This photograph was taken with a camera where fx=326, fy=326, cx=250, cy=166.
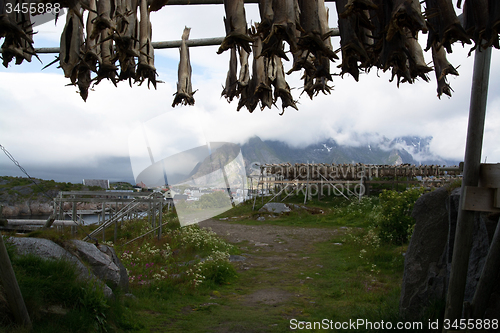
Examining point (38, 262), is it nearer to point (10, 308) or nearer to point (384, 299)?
point (10, 308)

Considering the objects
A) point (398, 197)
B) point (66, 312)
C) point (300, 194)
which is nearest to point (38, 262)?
point (66, 312)

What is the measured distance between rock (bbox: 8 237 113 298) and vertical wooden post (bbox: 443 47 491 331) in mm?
4375

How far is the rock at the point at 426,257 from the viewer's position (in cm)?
409

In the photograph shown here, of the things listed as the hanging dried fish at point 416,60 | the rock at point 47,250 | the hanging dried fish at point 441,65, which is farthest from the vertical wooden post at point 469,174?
the rock at point 47,250

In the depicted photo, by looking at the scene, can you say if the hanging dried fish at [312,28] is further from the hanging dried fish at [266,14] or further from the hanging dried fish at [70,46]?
the hanging dried fish at [70,46]

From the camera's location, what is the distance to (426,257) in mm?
4285

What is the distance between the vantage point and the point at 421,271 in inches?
167

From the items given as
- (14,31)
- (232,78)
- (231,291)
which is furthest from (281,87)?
(231,291)

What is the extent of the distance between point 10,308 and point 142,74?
3063 mm

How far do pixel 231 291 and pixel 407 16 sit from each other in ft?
21.3

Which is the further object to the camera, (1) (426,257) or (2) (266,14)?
(1) (426,257)

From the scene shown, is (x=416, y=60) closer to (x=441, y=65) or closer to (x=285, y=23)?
(x=441, y=65)

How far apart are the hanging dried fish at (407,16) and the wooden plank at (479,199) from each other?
240 centimetres

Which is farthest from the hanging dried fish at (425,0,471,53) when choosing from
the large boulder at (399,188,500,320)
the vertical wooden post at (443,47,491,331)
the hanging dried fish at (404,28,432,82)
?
the large boulder at (399,188,500,320)
